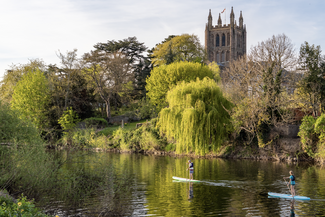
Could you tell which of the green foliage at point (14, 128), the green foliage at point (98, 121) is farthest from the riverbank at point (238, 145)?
the green foliage at point (14, 128)

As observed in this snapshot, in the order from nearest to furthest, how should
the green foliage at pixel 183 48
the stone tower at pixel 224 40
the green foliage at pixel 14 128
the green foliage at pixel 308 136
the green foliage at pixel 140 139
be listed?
1. the green foliage at pixel 14 128
2. the green foliage at pixel 308 136
3. the green foliage at pixel 140 139
4. the green foliage at pixel 183 48
5. the stone tower at pixel 224 40

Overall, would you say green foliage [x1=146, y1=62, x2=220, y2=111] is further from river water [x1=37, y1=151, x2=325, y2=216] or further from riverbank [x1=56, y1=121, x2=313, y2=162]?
river water [x1=37, y1=151, x2=325, y2=216]

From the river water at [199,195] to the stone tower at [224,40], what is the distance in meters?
96.2

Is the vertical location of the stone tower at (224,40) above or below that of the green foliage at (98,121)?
above

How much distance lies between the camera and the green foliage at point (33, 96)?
54.0 metres

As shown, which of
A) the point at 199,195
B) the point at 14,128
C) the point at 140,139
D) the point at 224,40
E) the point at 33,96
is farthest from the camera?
the point at 224,40

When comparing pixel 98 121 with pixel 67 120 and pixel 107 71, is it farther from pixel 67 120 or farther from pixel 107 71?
pixel 107 71

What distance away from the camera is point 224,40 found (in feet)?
398

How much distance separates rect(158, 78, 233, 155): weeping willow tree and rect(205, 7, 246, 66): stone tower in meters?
84.4

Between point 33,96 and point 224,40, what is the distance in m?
81.5

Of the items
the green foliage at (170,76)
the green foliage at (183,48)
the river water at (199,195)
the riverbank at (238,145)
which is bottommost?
the river water at (199,195)

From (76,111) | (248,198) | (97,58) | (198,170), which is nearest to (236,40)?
(97,58)

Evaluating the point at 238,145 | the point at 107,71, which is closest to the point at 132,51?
the point at 107,71

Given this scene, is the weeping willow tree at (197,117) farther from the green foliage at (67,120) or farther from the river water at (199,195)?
the green foliage at (67,120)
